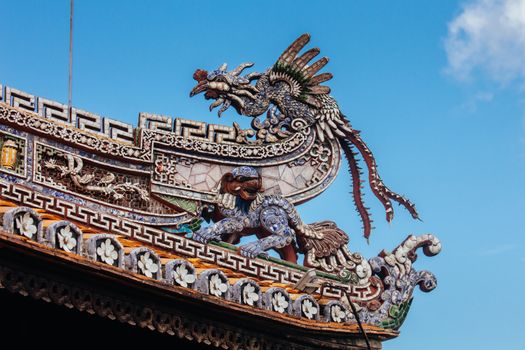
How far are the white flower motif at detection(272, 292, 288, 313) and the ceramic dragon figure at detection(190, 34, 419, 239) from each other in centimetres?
273

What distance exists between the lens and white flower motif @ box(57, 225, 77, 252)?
13.3 meters

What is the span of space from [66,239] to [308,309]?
3345mm

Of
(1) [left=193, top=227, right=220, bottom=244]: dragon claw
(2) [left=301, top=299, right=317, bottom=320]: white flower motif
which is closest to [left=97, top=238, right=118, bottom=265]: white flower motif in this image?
(1) [left=193, top=227, right=220, bottom=244]: dragon claw

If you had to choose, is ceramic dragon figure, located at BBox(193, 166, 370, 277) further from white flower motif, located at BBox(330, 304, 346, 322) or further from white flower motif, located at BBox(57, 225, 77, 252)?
white flower motif, located at BBox(57, 225, 77, 252)

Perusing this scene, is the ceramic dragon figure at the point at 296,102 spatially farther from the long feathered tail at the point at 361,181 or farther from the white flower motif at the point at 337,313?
the white flower motif at the point at 337,313

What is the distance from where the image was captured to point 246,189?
16.8 metres

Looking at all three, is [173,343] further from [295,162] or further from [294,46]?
[294,46]

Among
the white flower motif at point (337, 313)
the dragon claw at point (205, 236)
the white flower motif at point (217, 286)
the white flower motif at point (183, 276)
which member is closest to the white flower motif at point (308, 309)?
the white flower motif at point (337, 313)

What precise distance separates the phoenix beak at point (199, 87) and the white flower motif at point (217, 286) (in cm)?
336

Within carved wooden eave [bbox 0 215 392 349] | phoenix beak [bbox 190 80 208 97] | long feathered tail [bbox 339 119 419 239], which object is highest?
phoenix beak [bbox 190 80 208 97]

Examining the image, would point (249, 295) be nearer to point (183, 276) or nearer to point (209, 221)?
point (183, 276)

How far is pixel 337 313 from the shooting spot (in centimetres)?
→ 1591

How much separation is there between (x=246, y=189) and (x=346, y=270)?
159 centimetres

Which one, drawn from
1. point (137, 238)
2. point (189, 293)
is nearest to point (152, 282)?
point (189, 293)
